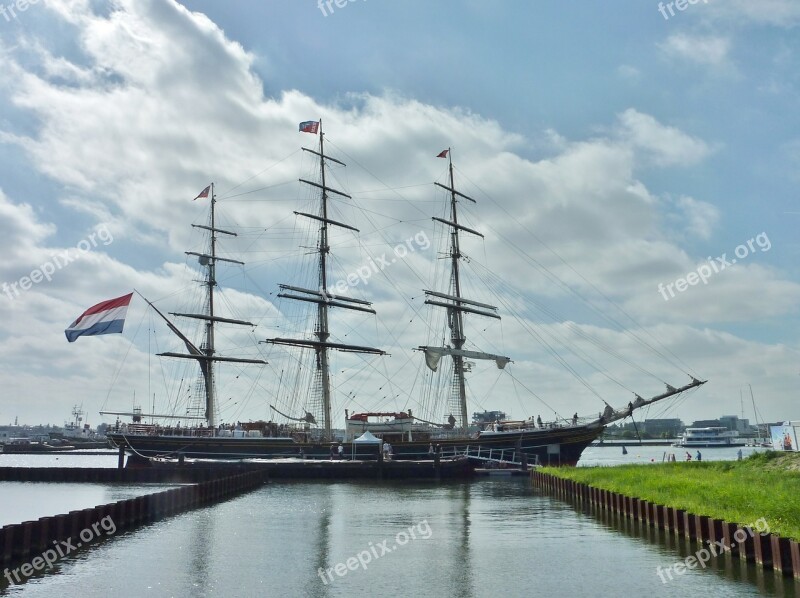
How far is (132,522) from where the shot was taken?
3331cm

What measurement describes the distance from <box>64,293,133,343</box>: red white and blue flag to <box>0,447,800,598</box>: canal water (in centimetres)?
2352

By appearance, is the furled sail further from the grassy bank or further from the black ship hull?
the grassy bank

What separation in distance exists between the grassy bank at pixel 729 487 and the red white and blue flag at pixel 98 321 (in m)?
35.8

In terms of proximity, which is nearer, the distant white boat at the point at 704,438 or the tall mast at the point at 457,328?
the tall mast at the point at 457,328

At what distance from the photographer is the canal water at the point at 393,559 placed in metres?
19.7

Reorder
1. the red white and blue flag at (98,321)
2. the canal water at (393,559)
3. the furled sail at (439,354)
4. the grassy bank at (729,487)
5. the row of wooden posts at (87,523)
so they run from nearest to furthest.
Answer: the canal water at (393,559) < the grassy bank at (729,487) < the row of wooden posts at (87,523) < the red white and blue flag at (98,321) < the furled sail at (439,354)

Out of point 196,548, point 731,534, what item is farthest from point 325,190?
point 731,534

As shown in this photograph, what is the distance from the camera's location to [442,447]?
72.9 metres

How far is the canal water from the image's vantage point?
64.6 ft

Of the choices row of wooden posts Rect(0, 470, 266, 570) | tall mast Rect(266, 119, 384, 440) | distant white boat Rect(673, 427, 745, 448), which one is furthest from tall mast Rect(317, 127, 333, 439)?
distant white boat Rect(673, 427, 745, 448)

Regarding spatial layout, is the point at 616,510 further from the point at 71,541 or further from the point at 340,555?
the point at 71,541

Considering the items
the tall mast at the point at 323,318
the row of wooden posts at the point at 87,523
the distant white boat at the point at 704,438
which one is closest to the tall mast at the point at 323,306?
the tall mast at the point at 323,318

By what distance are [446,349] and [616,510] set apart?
4553cm

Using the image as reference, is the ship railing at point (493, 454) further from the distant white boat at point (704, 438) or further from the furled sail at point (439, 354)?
the distant white boat at point (704, 438)
